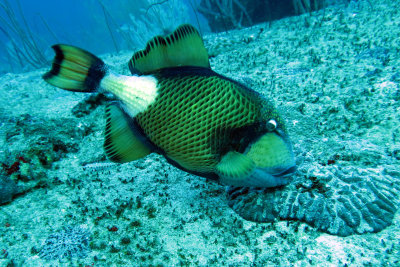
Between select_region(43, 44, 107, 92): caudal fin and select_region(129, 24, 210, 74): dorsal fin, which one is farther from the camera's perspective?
select_region(129, 24, 210, 74): dorsal fin

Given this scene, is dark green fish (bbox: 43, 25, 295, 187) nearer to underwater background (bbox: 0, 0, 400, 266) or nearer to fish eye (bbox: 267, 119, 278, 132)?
fish eye (bbox: 267, 119, 278, 132)

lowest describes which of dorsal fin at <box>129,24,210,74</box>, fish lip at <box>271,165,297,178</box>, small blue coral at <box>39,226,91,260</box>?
small blue coral at <box>39,226,91,260</box>

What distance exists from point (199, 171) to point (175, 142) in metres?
0.28

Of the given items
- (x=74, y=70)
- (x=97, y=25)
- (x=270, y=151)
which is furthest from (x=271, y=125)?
(x=97, y=25)

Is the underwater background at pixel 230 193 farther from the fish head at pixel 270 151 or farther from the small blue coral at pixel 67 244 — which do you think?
the fish head at pixel 270 151

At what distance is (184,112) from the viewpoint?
1.45 metres

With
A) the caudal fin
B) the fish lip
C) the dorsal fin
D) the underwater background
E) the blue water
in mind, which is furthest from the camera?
the blue water

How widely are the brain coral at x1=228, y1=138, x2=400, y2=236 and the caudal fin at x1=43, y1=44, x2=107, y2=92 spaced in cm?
148

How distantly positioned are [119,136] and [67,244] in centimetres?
114

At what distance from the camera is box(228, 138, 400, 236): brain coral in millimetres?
1749

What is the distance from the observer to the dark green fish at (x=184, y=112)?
4.74ft

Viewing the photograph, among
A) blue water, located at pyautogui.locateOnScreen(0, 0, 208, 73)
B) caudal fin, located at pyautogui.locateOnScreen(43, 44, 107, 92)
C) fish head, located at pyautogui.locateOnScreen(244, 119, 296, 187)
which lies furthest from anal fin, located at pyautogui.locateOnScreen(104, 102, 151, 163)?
blue water, located at pyautogui.locateOnScreen(0, 0, 208, 73)

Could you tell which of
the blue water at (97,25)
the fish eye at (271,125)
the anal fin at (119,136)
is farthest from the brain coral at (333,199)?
the blue water at (97,25)

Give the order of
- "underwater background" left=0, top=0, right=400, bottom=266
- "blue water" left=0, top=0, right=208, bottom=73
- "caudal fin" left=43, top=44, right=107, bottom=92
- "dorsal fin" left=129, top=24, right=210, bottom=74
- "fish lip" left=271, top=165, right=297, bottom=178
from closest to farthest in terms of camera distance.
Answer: "caudal fin" left=43, top=44, right=107, bottom=92 → "dorsal fin" left=129, top=24, right=210, bottom=74 → "fish lip" left=271, top=165, right=297, bottom=178 → "underwater background" left=0, top=0, right=400, bottom=266 → "blue water" left=0, top=0, right=208, bottom=73
